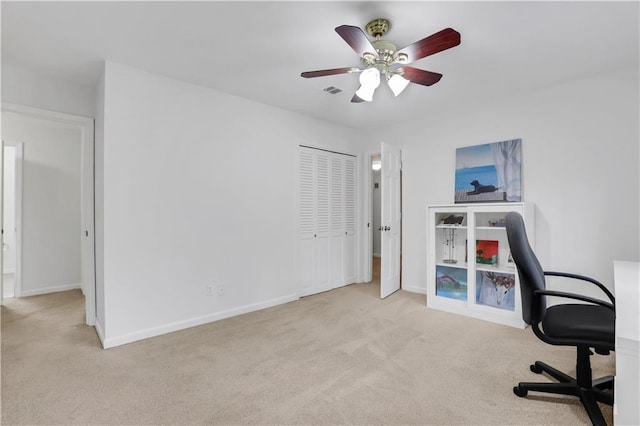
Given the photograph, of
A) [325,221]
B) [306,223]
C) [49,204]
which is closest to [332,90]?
[306,223]

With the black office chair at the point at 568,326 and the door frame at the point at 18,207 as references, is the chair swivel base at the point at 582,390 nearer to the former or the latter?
the black office chair at the point at 568,326

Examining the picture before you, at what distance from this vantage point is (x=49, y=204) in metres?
4.44

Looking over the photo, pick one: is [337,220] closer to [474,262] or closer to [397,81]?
[474,262]

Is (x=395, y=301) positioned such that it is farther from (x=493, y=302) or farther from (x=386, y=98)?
(x=386, y=98)

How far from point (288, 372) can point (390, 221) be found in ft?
8.20

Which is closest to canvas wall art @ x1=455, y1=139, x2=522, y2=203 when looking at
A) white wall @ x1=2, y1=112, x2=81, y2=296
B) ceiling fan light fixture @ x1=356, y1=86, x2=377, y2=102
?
ceiling fan light fixture @ x1=356, y1=86, x2=377, y2=102

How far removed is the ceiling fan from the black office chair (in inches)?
43.8

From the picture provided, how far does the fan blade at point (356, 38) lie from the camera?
5.71 feet

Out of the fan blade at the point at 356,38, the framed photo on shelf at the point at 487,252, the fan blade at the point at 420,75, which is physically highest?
the fan blade at the point at 356,38

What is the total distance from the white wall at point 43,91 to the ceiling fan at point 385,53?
7.84ft

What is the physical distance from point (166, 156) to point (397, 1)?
2298 mm

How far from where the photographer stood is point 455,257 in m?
3.93

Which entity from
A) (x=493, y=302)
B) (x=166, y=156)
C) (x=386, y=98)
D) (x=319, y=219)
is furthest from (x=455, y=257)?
(x=166, y=156)

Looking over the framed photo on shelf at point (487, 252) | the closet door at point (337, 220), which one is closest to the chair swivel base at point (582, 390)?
the framed photo on shelf at point (487, 252)
